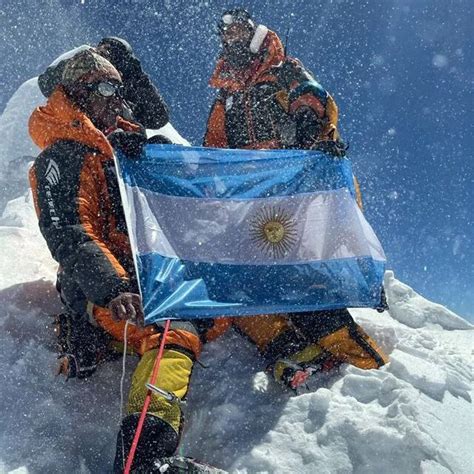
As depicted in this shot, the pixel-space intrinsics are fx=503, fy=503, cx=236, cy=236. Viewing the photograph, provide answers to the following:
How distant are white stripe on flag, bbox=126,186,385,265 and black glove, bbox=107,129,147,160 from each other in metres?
0.28

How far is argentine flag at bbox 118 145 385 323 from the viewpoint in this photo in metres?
3.37

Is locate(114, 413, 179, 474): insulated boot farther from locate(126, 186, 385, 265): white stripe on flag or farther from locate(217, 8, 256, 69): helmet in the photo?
locate(217, 8, 256, 69): helmet

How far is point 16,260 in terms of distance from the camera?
452cm

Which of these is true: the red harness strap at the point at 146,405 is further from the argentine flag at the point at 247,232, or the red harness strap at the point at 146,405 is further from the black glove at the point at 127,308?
the argentine flag at the point at 247,232

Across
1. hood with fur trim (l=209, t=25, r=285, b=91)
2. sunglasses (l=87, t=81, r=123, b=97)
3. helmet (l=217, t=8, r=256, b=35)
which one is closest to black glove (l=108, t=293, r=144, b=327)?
sunglasses (l=87, t=81, r=123, b=97)

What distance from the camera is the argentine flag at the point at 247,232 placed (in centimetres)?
337

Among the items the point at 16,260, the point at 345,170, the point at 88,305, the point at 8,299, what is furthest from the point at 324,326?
the point at 16,260

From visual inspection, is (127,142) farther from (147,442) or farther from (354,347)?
(354,347)

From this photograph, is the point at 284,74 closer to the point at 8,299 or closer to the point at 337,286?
the point at 337,286

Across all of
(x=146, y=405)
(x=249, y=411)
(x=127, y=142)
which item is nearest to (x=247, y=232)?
(x=127, y=142)

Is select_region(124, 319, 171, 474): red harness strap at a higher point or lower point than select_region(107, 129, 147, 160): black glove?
lower

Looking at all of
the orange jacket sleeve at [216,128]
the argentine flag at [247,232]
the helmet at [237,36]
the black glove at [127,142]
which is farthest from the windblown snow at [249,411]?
the helmet at [237,36]

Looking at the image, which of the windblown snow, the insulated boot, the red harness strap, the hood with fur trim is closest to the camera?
the red harness strap

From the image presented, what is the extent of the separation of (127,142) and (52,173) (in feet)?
1.88
